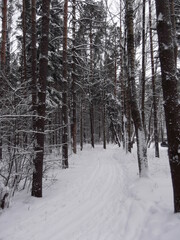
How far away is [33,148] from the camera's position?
625cm

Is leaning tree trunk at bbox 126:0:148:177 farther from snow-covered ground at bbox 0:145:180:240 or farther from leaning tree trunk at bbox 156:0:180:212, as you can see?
leaning tree trunk at bbox 156:0:180:212

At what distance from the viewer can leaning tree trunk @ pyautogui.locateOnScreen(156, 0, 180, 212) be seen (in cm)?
403

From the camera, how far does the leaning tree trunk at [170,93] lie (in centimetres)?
403

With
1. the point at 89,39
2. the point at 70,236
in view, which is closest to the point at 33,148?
the point at 70,236

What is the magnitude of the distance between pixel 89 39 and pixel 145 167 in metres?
16.5

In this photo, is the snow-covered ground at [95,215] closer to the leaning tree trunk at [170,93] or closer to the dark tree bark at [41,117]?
the dark tree bark at [41,117]

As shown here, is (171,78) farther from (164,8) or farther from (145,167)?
(145,167)

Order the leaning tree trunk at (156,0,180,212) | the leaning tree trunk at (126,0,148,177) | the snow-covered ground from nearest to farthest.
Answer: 1. the snow-covered ground
2. the leaning tree trunk at (156,0,180,212)
3. the leaning tree trunk at (126,0,148,177)

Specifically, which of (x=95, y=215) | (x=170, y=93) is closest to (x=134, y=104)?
(x=170, y=93)

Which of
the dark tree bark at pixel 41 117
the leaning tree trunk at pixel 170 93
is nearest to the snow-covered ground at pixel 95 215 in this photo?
the dark tree bark at pixel 41 117

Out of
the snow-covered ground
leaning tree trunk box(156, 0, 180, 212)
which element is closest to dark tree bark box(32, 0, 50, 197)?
the snow-covered ground

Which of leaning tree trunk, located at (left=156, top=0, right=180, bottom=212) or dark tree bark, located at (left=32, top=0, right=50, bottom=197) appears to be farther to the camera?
dark tree bark, located at (left=32, top=0, right=50, bottom=197)

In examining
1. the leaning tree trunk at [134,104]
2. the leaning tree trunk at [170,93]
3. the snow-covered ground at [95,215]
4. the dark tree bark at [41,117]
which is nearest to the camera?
the snow-covered ground at [95,215]

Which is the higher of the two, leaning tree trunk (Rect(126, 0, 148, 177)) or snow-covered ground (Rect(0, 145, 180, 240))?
leaning tree trunk (Rect(126, 0, 148, 177))
